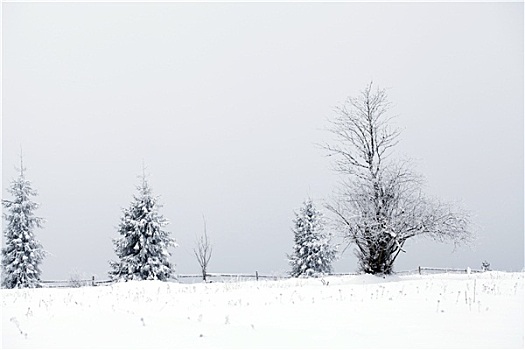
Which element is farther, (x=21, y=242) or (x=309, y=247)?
(x=309, y=247)

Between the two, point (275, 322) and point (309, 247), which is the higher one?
point (275, 322)

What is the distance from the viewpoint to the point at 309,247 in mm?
45875

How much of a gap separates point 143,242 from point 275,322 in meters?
28.6

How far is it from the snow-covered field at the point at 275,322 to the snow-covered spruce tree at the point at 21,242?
80.7ft

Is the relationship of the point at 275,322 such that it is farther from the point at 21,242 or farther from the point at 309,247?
the point at 309,247

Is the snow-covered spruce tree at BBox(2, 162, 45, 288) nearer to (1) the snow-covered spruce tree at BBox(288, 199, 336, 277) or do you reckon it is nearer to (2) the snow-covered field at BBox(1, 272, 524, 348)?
(1) the snow-covered spruce tree at BBox(288, 199, 336, 277)

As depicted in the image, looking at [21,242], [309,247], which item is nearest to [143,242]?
[21,242]

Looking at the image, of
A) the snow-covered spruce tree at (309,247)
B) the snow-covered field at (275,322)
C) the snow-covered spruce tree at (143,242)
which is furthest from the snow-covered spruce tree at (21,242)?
the snow-covered field at (275,322)

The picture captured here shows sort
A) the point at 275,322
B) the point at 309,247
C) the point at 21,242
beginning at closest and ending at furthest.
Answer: the point at 275,322
the point at 21,242
the point at 309,247

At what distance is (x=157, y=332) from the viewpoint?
8438 mm

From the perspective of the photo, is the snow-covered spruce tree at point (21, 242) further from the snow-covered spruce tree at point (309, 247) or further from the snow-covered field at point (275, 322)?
the snow-covered field at point (275, 322)

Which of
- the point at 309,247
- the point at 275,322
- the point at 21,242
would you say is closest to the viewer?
the point at 275,322

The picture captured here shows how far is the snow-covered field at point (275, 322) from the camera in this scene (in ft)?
26.0

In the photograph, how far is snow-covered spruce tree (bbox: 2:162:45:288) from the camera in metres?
35.6
